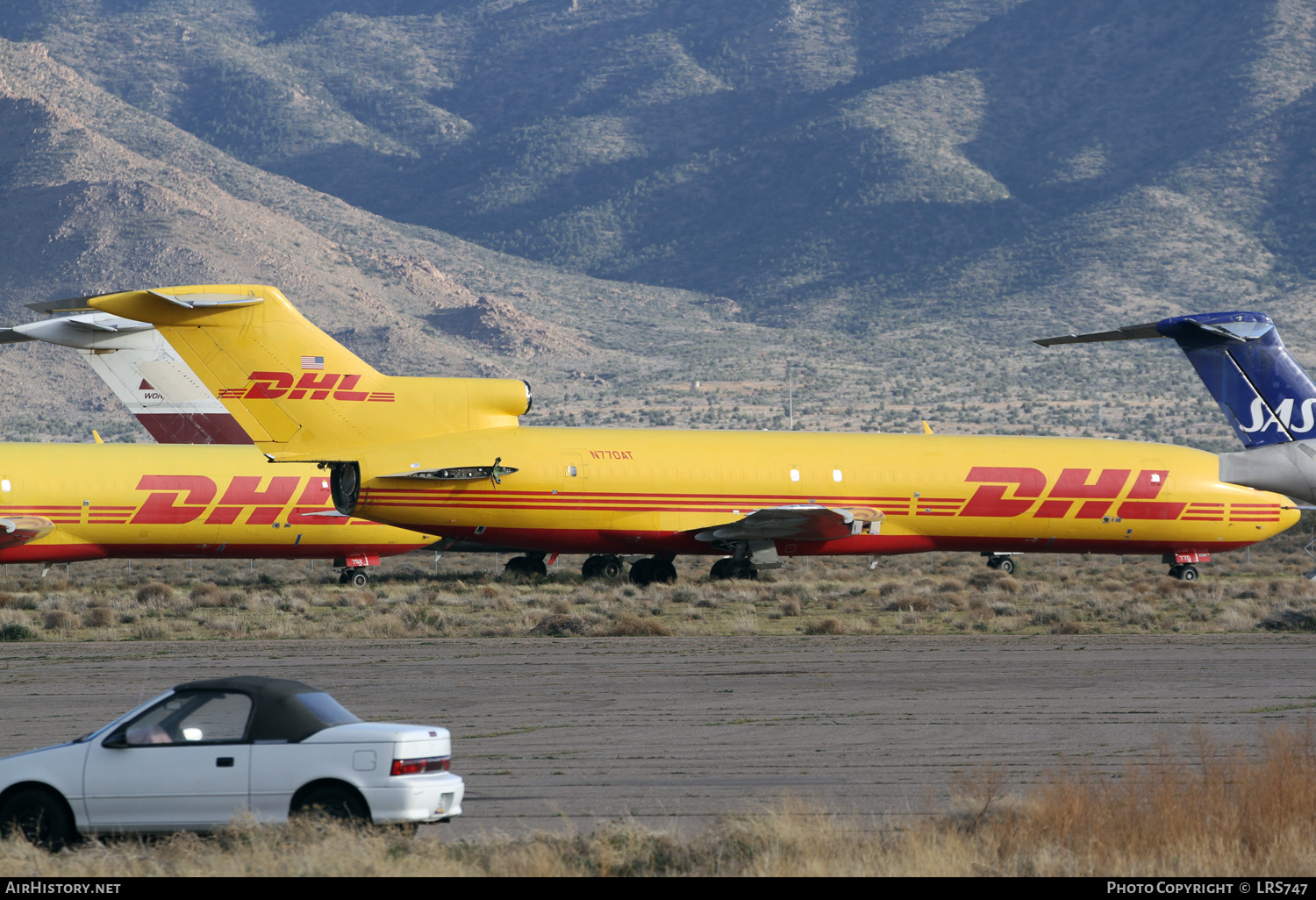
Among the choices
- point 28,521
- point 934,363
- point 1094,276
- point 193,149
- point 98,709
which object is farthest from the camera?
point 193,149

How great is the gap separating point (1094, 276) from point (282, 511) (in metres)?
131

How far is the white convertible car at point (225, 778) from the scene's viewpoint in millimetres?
10984

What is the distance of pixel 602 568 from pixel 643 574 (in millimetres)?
2997

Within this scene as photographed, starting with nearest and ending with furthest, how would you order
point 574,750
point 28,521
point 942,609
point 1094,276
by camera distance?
point 574,750 < point 942,609 < point 28,521 < point 1094,276

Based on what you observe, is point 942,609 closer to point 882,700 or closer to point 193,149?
point 882,700

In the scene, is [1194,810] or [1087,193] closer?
[1194,810]

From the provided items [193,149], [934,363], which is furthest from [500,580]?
[193,149]

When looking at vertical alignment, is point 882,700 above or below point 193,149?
below

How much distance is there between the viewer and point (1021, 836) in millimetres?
10945

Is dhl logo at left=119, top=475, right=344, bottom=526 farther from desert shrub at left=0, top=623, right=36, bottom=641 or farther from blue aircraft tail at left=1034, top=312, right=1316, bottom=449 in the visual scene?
blue aircraft tail at left=1034, top=312, right=1316, bottom=449

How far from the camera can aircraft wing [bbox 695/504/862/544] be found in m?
35.8

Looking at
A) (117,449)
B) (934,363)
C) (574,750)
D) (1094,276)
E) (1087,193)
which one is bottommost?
(574,750)

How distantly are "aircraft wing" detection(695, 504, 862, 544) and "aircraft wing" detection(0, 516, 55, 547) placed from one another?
16.0 metres

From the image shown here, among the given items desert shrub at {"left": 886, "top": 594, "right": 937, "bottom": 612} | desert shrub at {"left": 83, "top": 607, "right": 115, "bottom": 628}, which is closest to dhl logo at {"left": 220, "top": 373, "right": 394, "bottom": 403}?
desert shrub at {"left": 83, "top": 607, "right": 115, "bottom": 628}
